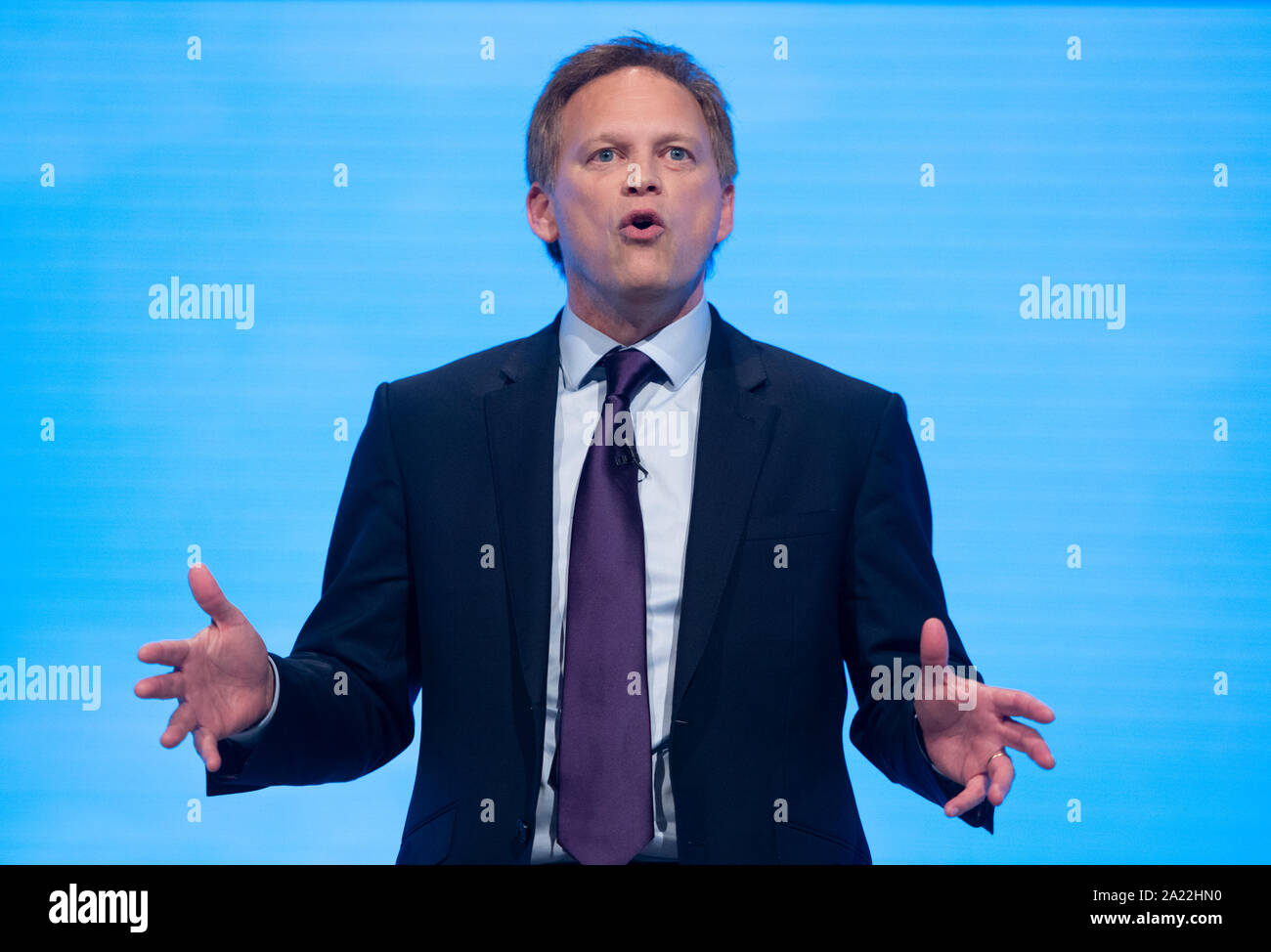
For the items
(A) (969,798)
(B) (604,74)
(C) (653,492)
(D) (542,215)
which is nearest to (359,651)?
(C) (653,492)

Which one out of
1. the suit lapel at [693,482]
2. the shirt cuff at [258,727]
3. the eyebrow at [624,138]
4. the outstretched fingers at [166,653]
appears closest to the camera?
the outstretched fingers at [166,653]

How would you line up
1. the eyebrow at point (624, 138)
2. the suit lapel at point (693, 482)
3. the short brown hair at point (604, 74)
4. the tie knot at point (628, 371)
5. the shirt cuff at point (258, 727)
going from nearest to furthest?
the shirt cuff at point (258, 727) → the suit lapel at point (693, 482) → the tie knot at point (628, 371) → the eyebrow at point (624, 138) → the short brown hair at point (604, 74)

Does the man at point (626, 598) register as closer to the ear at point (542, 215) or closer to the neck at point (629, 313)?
the neck at point (629, 313)

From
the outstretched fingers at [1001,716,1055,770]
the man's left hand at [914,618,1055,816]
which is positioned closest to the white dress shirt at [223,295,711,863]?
the man's left hand at [914,618,1055,816]

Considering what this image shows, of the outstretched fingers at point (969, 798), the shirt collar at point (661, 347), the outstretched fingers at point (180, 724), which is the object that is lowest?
the outstretched fingers at point (969, 798)

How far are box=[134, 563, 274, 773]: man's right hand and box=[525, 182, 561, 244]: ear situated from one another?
3.29 ft

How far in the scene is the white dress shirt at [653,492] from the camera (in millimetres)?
1984

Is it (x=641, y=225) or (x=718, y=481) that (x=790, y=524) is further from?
(x=641, y=225)

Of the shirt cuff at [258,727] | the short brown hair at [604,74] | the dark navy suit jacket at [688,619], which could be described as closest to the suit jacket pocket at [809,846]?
the dark navy suit jacket at [688,619]

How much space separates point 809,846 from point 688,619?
421 millimetres

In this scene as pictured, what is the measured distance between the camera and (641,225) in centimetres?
221

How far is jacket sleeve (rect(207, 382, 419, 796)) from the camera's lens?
6.51ft

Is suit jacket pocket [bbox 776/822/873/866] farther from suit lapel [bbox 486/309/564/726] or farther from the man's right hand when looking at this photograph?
the man's right hand
